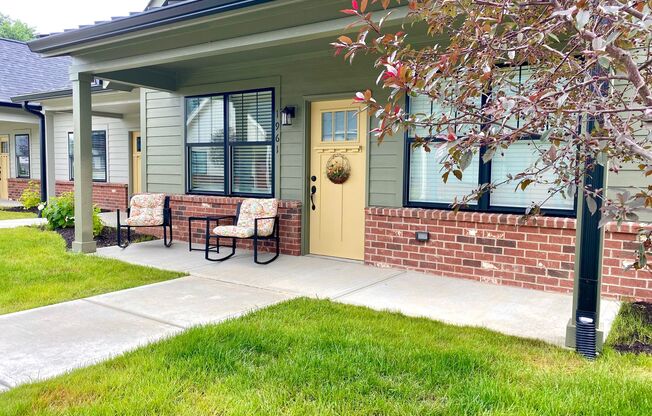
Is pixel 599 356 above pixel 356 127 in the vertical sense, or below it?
below

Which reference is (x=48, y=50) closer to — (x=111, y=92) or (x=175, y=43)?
(x=175, y=43)

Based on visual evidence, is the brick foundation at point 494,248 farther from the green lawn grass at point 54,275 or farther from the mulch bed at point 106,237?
the mulch bed at point 106,237

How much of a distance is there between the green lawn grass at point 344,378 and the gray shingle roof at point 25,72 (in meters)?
12.6

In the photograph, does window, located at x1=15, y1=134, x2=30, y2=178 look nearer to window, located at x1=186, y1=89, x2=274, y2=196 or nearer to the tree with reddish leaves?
window, located at x1=186, y1=89, x2=274, y2=196

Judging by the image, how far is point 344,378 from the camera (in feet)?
9.51

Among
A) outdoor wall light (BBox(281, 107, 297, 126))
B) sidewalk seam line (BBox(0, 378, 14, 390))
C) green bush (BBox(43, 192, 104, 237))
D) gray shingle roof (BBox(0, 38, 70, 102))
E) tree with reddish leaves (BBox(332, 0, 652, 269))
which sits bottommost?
sidewalk seam line (BBox(0, 378, 14, 390))

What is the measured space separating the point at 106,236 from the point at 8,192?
10.2 meters

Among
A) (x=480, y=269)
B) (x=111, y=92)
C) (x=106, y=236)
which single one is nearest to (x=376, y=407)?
(x=480, y=269)

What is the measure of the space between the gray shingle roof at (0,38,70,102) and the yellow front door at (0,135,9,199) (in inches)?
94.6

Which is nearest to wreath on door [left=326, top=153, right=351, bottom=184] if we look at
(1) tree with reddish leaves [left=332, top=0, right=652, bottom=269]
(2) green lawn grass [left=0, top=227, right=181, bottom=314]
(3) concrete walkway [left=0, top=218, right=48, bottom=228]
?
(2) green lawn grass [left=0, top=227, right=181, bottom=314]

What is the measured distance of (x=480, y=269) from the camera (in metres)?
5.57

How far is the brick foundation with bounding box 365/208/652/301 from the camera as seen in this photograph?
471cm

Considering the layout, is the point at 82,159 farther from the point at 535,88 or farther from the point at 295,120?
the point at 535,88

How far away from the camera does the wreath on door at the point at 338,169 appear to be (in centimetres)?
659
